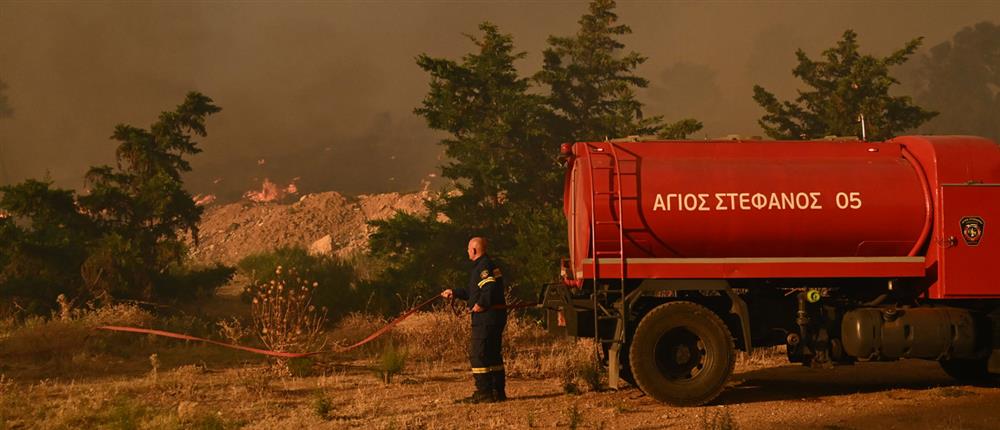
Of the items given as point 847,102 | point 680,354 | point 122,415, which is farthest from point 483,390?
point 847,102

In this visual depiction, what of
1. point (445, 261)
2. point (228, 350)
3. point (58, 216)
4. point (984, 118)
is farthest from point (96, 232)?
point (984, 118)

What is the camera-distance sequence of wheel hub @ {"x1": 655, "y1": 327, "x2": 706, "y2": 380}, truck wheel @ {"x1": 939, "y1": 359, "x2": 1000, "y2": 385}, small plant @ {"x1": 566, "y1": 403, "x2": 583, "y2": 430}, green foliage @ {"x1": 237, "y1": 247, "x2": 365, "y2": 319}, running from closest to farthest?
1. small plant @ {"x1": 566, "y1": 403, "x2": 583, "y2": 430}
2. wheel hub @ {"x1": 655, "y1": 327, "x2": 706, "y2": 380}
3. truck wheel @ {"x1": 939, "y1": 359, "x2": 1000, "y2": 385}
4. green foliage @ {"x1": 237, "y1": 247, "x2": 365, "y2": 319}

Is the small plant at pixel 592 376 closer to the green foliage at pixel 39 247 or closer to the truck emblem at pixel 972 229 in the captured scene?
the truck emblem at pixel 972 229

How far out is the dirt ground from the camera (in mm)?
7992

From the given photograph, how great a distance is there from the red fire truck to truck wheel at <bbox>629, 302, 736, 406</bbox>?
0.02 meters

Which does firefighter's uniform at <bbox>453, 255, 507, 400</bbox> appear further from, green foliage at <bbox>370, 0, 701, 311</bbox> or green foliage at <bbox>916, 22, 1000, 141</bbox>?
green foliage at <bbox>916, 22, 1000, 141</bbox>

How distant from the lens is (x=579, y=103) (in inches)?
1046

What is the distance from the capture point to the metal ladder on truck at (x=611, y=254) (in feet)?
28.6

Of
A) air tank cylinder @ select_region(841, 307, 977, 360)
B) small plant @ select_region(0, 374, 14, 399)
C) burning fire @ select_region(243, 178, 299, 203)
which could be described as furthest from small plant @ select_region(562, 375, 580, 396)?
burning fire @ select_region(243, 178, 299, 203)

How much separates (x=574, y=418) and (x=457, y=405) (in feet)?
6.94

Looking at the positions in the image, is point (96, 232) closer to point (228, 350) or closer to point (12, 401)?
point (228, 350)

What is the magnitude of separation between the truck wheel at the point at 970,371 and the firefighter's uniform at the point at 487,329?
222 inches

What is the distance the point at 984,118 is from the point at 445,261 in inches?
2867

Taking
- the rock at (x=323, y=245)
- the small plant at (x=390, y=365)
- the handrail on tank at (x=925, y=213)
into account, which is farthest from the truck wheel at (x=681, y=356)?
the rock at (x=323, y=245)
